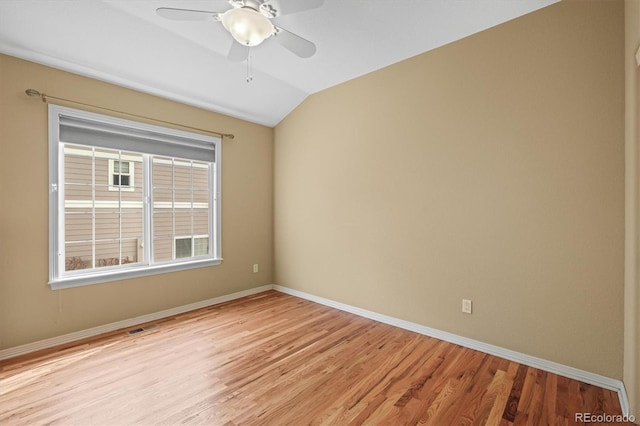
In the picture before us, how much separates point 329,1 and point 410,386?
2892 millimetres

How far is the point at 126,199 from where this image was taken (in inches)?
126

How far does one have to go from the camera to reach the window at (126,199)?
275 cm

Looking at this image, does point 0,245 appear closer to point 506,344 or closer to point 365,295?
point 365,295

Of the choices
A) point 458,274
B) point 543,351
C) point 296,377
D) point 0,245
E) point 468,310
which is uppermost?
point 0,245

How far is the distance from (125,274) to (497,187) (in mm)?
3688

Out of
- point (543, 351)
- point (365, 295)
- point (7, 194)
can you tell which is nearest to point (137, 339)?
point (7, 194)

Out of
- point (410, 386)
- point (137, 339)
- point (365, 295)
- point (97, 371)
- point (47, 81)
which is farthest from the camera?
point (365, 295)

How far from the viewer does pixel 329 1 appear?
2.24 meters

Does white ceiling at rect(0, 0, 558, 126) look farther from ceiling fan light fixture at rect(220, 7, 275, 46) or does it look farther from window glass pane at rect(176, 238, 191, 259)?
window glass pane at rect(176, 238, 191, 259)

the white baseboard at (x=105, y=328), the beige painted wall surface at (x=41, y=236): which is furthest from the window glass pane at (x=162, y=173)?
the white baseboard at (x=105, y=328)

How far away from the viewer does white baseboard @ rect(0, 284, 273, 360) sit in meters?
2.50

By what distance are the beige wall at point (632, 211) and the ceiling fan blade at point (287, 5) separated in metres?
1.82

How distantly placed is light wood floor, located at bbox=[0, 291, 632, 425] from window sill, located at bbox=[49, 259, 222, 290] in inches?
21.7

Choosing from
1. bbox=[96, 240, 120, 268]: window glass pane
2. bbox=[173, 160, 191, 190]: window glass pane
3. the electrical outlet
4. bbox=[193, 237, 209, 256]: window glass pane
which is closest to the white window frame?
bbox=[173, 160, 191, 190]: window glass pane
